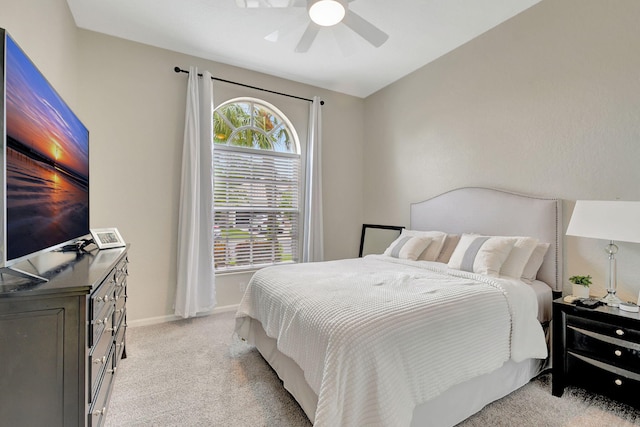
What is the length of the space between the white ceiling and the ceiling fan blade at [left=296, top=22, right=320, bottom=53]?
0.08 meters

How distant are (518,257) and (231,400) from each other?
96.3 inches

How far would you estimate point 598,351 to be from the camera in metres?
1.88

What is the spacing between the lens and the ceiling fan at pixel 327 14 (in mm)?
2008

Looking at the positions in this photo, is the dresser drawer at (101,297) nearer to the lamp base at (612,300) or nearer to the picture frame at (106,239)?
the picture frame at (106,239)

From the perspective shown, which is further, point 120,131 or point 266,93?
point 266,93

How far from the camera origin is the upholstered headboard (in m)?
2.46

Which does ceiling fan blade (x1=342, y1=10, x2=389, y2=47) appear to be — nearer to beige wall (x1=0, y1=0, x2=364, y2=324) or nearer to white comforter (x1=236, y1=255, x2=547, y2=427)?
white comforter (x1=236, y1=255, x2=547, y2=427)

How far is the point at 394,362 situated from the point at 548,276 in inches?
76.5

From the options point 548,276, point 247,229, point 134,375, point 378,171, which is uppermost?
point 378,171

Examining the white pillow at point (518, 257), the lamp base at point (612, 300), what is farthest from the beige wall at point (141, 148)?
the lamp base at point (612, 300)

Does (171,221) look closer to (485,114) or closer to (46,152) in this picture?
(46,152)

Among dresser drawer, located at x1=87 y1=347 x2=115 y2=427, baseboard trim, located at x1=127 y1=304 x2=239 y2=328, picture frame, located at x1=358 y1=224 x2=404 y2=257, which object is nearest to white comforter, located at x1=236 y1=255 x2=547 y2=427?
dresser drawer, located at x1=87 y1=347 x2=115 y2=427

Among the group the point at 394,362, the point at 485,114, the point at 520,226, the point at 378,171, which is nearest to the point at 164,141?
the point at 378,171

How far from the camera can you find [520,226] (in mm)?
2668
